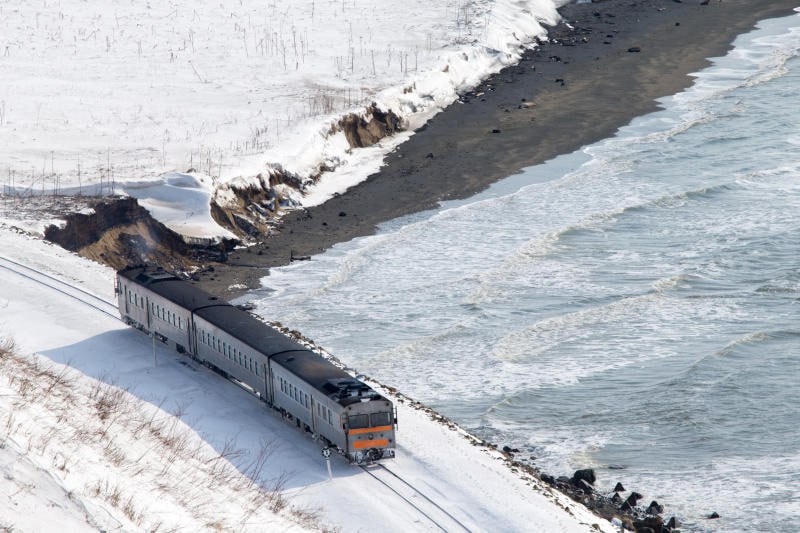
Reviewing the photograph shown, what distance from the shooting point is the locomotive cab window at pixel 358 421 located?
3072cm

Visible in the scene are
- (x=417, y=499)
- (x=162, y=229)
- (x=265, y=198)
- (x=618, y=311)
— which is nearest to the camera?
→ (x=417, y=499)

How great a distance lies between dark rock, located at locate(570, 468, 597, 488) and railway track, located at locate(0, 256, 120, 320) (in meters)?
17.9

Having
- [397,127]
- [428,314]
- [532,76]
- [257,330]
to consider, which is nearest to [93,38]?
[397,127]

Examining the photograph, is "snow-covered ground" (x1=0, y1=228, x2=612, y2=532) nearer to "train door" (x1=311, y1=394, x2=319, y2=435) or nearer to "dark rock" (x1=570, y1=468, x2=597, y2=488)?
"train door" (x1=311, y1=394, x2=319, y2=435)

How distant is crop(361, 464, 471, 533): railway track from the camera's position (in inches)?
1136

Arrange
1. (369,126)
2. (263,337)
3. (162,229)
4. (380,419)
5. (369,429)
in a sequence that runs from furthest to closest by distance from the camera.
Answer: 1. (369,126)
2. (162,229)
3. (263,337)
4. (380,419)
5. (369,429)

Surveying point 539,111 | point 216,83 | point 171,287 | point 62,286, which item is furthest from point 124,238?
point 539,111

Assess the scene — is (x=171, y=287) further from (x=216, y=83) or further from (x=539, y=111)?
(x=539, y=111)

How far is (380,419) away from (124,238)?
84.1 feet

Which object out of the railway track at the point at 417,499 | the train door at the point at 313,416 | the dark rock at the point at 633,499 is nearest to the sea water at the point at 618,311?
the dark rock at the point at 633,499

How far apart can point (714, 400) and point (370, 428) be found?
13118mm

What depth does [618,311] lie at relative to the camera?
153ft

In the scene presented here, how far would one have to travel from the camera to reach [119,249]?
52875mm

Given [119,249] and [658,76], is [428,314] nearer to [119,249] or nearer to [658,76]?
[119,249]
